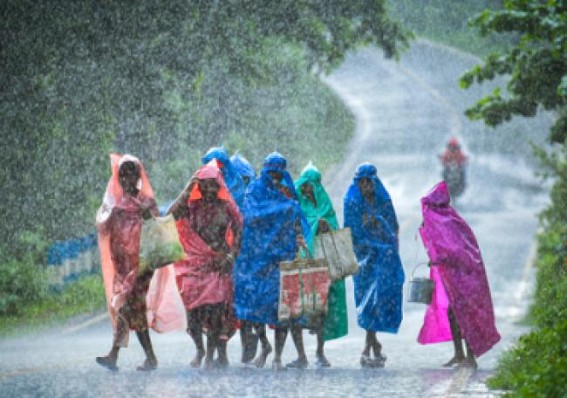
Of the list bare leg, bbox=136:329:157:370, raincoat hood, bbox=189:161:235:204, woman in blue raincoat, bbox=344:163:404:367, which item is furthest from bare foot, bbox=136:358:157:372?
woman in blue raincoat, bbox=344:163:404:367

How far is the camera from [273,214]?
12320mm

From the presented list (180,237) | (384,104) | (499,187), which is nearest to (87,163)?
(180,237)

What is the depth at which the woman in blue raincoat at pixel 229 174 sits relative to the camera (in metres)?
12.9

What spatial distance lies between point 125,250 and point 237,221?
1.05 m

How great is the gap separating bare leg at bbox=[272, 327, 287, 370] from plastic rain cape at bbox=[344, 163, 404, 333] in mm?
911

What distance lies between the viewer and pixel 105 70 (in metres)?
21.2

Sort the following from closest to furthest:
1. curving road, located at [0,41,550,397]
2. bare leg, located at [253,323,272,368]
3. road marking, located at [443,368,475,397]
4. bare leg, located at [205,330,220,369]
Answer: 1. road marking, located at [443,368,475,397]
2. curving road, located at [0,41,550,397]
3. bare leg, located at [205,330,220,369]
4. bare leg, located at [253,323,272,368]

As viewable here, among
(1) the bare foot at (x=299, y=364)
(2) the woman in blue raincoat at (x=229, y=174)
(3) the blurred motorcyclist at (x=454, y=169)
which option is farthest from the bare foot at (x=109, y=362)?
(3) the blurred motorcyclist at (x=454, y=169)

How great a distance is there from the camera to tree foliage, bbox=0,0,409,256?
20.0 m

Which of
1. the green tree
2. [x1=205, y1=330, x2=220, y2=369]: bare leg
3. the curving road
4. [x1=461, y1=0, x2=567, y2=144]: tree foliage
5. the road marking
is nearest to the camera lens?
the road marking

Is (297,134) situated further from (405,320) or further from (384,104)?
(405,320)

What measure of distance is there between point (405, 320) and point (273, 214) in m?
6.32

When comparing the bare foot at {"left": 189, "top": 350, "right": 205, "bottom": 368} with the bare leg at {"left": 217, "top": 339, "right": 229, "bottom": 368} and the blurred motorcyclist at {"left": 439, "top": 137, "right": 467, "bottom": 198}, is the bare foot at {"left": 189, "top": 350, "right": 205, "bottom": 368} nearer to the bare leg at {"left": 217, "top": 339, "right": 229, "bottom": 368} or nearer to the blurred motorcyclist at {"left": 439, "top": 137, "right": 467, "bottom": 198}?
the bare leg at {"left": 217, "top": 339, "right": 229, "bottom": 368}

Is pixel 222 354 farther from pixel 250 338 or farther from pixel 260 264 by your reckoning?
pixel 260 264
